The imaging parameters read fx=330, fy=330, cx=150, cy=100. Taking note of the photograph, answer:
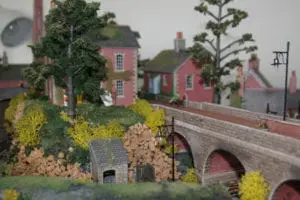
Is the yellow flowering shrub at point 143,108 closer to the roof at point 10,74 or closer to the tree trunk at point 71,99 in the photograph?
the tree trunk at point 71,99

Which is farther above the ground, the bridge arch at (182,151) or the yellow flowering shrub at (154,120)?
the yellow flowering shrub at (154,120)

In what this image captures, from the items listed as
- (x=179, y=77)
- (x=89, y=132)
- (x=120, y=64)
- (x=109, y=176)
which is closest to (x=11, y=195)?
(x=109, y=176)

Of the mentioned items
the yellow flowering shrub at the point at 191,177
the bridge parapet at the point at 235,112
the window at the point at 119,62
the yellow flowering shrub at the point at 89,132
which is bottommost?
the yellow flowering shrub at the point at 191,177

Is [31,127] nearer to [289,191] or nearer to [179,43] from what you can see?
[289,191]

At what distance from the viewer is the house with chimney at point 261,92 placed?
3359cm

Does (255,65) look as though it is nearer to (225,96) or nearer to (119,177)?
(225,96)

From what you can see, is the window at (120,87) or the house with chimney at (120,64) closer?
the house with chimney at (120,64)

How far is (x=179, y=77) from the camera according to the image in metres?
33.4

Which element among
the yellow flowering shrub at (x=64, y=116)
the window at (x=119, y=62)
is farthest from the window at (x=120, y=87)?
the yellow flowering shrub at (x=64, y=116)

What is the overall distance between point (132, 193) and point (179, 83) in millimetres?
18613

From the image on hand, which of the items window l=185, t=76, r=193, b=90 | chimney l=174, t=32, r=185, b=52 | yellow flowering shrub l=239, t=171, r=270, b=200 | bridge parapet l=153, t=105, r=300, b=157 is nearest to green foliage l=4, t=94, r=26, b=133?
bridge parapet l=153, t=105, r=300, b=157

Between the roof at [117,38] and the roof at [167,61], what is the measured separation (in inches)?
251

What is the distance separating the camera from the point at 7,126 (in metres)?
28.0

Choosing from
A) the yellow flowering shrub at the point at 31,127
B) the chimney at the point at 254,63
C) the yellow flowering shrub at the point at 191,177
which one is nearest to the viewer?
the yellow flowering shrub at the point at 31,127
